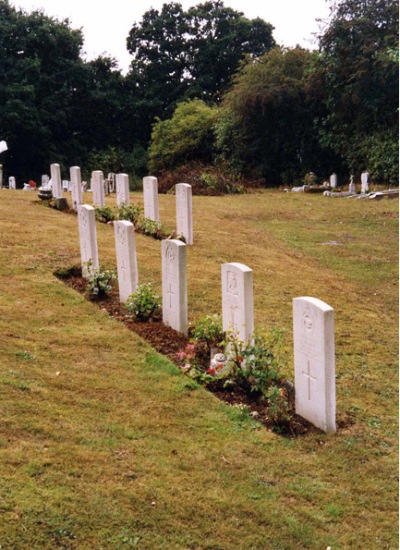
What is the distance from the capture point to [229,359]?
271 inches

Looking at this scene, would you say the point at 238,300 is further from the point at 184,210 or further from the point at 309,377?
the point at 184,210

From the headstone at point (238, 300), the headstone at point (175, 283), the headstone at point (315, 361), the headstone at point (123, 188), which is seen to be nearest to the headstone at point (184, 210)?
the headstone at point (123, 188)

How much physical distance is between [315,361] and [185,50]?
40.9 m

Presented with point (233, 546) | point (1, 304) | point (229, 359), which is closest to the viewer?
point (233, 546)

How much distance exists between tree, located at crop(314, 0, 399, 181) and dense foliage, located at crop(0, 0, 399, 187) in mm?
52

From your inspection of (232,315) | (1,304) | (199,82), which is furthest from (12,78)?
(232,315)

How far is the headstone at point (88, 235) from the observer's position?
1024 centimetres

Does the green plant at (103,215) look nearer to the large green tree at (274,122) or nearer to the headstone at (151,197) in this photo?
the headstone at (151,197)

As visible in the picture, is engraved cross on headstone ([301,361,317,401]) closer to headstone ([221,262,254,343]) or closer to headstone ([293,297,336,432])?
headstone ([293,297,336,432])

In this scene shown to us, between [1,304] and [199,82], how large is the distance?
120 feet

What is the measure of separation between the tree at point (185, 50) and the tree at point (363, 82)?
603 inches

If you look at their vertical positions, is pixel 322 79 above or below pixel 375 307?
above

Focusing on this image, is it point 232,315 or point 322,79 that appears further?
point 322,79

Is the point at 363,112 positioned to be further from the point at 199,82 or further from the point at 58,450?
the point at 58,450
